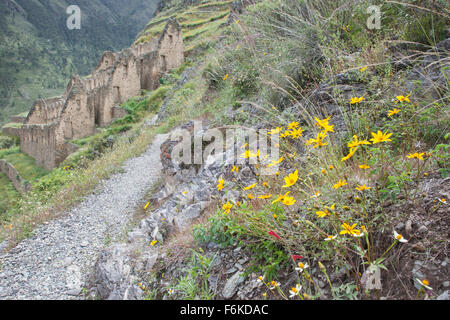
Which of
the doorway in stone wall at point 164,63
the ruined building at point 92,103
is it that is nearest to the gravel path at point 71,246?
the ruined building at point 92,103

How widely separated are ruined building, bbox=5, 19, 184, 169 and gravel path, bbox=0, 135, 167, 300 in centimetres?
1129

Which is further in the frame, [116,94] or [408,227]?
[116,94]

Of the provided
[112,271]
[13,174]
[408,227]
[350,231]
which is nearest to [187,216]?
[112,271]

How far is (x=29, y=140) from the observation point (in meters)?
20.4

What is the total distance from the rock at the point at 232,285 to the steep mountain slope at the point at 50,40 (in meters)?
81.3

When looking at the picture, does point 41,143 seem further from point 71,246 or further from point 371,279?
point 371,279

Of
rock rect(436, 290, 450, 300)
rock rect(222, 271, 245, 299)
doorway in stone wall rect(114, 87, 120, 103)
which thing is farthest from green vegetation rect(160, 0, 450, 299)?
doorway in stone wall rect(114, 87, 120, 103)

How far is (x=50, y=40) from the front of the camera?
12169 centimetres

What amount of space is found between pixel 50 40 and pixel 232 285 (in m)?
149

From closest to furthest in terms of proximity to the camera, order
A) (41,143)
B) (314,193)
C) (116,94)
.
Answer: (314,193)
(41,143)
(116,94)

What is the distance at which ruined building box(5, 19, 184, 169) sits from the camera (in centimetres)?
1658

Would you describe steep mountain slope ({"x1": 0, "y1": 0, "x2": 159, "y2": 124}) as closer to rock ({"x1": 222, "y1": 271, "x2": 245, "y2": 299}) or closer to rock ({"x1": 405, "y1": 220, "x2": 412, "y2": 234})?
rock ({"x1": 222, "y1": 271, "x2": 245, "y2": 299})

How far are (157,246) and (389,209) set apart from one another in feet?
7.75
